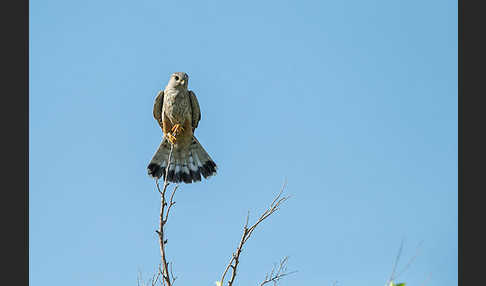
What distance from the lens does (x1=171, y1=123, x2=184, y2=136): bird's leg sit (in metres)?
7.45

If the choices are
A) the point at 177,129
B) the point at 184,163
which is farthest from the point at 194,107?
the point at 184,163

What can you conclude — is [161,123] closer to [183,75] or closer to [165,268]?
[183,75]

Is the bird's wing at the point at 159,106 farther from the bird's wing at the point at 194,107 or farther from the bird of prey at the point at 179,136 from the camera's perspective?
the bird's wing at the point at 194,107

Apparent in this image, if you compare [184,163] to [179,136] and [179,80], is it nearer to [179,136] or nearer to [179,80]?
[179,136]

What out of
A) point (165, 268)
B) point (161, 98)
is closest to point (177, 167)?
point (161, 98)

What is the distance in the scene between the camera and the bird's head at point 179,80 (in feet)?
24.6

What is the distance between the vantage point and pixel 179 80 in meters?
7.52

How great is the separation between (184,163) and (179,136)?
353 millimetres

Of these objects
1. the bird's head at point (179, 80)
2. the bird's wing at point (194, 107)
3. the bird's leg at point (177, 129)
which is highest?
the bird's head at point (179, 80)

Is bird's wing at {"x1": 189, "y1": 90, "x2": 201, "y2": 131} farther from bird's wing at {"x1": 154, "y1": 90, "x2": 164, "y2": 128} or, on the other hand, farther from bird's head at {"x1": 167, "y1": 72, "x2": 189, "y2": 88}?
bird's wing at {"x1": 154, "y1": 90, "x2": 164, "y2": 128}

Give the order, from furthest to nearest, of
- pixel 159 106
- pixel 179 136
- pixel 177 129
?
pixel 159 106, pixel 179 136, pixel 177 129

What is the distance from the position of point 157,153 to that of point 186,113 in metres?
0.64

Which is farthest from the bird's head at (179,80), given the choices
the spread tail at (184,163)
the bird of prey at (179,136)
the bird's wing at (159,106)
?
the spread tail at (184,163)

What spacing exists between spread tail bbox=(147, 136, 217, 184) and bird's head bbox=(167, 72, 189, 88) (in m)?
0.71
